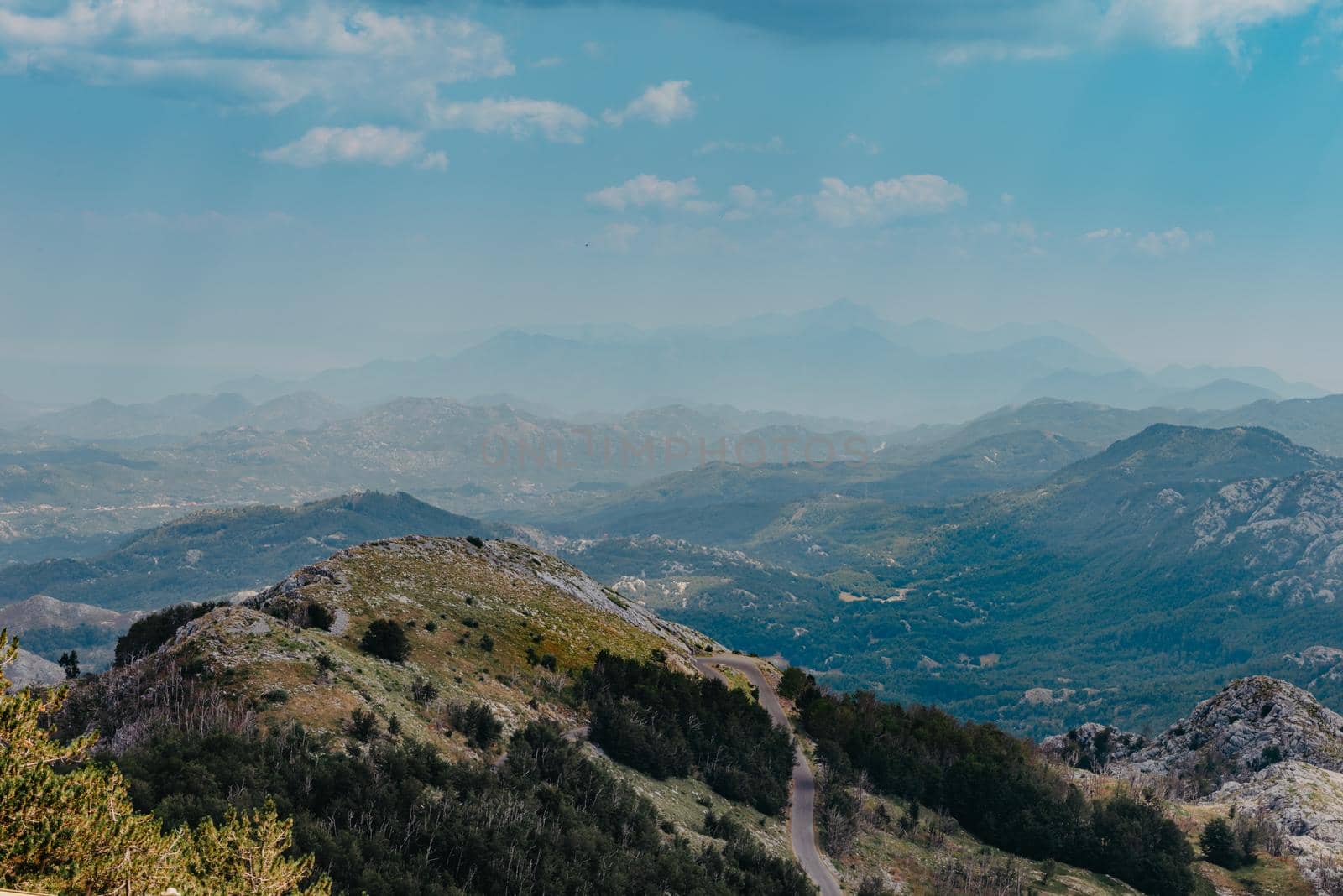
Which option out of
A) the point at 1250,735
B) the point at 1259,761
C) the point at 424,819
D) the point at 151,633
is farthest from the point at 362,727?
the point at 1250,735

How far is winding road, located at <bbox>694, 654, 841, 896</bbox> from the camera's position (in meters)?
61.8

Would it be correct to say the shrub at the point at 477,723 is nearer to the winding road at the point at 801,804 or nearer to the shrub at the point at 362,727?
A: the shrub at the point at 362,727

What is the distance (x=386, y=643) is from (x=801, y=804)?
132ft

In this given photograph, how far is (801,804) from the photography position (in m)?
75.3

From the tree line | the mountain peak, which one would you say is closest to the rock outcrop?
the mountain peak

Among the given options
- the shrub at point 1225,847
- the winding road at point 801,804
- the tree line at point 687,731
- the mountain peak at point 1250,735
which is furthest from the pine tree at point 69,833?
the mountain peak at point 1250,735

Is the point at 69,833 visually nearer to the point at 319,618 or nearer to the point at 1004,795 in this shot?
the point at 319,618

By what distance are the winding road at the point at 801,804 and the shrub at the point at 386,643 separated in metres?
36.2

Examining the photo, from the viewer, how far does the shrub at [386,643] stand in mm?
68188

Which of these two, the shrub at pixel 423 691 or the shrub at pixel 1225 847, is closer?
the shrub at pixel 423 691

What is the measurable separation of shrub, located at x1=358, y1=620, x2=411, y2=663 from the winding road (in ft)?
119

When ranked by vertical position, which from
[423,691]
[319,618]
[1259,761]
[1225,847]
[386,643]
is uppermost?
[319,618]

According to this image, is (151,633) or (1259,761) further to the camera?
(1259,761)

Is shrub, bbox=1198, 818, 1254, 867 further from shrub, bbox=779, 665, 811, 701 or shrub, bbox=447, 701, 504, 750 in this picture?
shrub, bbox=447, 701, 504, 750
